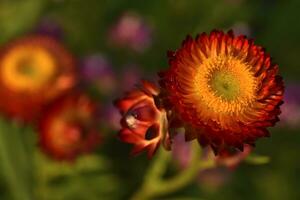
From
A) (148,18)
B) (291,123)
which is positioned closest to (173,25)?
(148,18)

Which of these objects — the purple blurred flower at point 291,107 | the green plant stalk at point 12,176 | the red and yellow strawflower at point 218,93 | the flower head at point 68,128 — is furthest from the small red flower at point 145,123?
the purple blurred flower at point 291,107

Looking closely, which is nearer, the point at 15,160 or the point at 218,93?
the point at 218,93

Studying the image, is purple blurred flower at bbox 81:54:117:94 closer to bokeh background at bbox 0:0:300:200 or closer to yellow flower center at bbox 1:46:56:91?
bokeh background at bbox 0:0:300:200

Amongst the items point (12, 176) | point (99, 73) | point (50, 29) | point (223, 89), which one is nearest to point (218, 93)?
point (223, 89)

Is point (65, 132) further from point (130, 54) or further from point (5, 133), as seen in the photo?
point (130, 54)

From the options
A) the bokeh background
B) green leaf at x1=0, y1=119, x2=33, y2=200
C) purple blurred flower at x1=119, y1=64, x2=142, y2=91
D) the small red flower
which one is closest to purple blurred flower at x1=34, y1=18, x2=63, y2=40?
the bokeh background

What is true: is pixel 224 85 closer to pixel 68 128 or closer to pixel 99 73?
pixel 68 128
